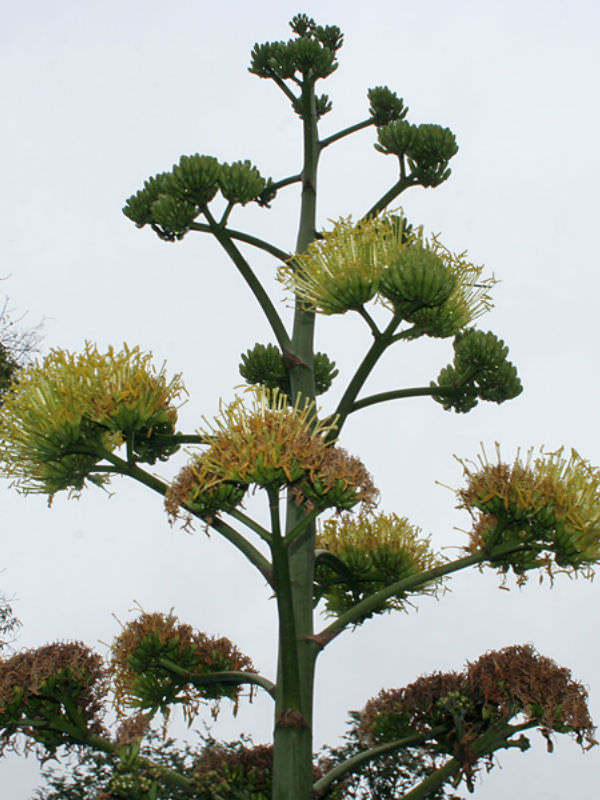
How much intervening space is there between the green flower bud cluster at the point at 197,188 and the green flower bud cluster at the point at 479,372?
180 cm

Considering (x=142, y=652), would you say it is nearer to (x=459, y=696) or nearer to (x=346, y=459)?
(x=459, y=696)

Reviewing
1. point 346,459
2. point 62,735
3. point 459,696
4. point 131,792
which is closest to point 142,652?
point 62,735

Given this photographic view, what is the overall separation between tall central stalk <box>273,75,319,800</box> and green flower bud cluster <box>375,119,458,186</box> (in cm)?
79

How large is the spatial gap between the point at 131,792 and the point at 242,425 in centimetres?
210

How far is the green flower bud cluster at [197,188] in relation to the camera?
20.8ft

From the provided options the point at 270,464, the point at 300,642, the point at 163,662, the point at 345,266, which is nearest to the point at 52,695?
the point at 163,662

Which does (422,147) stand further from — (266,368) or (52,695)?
(52,695)

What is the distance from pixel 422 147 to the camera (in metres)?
7.11

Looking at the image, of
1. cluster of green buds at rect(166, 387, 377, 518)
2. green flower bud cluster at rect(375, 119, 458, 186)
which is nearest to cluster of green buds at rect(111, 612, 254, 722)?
cluster of green buds at rect(166, 387, 377, 518)

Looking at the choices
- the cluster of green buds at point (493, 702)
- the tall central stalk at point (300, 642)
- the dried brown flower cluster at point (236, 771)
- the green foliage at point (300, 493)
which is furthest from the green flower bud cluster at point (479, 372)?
the dried brown flower cluster at point (236, 771)

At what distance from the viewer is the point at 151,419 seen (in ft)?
18.4

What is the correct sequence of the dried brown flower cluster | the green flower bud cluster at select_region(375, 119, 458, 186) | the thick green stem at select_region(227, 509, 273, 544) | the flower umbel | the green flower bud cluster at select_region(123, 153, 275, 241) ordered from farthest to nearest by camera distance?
the green flower bud cluster at select_region(375, 119, 458, 186), the green flower bud cluster at select_region(123, 153, 275, 241), the dried brown flower cluster, the flower umbel, the thick green stem at select_region(227, 509, 273, 544)

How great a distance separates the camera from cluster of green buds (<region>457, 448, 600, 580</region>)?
5230 millimetres

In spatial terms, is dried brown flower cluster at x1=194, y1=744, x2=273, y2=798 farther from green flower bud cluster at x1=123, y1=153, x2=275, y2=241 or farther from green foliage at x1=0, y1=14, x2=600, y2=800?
green flower bud cluster at x1=123, y1=153, x2=275, y2=241
